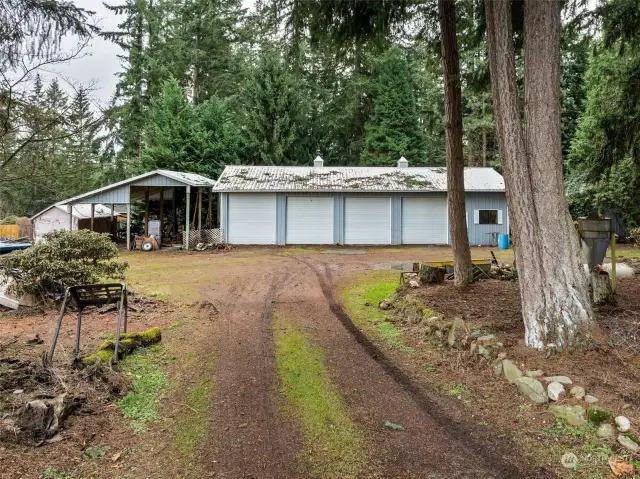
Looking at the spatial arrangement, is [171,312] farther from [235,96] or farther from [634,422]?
[235,96]

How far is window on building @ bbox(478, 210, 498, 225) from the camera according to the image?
1917 centimetres

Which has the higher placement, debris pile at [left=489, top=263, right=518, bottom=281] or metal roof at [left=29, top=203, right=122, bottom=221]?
metal roof at [left=29, top=203, right=122, bottom=221]

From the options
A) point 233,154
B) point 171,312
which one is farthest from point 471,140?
point 171,312

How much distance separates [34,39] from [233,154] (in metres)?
22.6

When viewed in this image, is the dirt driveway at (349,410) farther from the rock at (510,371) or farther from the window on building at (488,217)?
the window on building at (488,217)

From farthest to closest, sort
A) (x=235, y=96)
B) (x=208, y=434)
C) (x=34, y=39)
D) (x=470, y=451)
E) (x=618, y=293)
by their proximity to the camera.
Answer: (x=235, y=96) → (x=618, y=293) → (x=34, y=39) → (x=208, y=434) → (x=470, y=451)

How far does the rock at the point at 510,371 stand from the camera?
392cm

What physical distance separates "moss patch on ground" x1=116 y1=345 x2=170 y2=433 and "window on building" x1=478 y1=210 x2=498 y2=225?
1682 cm

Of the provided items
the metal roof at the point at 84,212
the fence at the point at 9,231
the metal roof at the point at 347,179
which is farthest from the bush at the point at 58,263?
the fence at the point at 9,231

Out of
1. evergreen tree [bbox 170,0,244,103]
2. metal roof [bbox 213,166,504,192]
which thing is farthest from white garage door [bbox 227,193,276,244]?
evergreen tree [bbox 170,0,244,103]

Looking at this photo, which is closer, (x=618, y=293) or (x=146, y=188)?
(x=618, y=293)

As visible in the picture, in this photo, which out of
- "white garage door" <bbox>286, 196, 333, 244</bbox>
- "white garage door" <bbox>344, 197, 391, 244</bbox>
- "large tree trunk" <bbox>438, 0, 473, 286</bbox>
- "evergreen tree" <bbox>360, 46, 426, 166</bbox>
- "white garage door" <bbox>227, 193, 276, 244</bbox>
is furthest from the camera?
"evergreen tree" <bbox>360, 46, 426, 166</bbox>

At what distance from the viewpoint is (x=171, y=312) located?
23.4 feet

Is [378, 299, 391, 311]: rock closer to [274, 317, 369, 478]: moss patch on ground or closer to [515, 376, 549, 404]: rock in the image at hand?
[274, 317, 369, 478]: moss patch on ground
